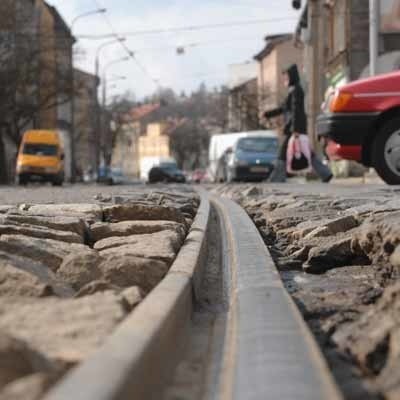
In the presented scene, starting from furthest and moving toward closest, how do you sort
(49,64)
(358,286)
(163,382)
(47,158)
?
(49,64)
(47,158)
(358,286)
(163,382)

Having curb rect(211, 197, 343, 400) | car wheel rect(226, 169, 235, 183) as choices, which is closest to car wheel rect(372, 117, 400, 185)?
curb rect(211, 197, 343, 400)

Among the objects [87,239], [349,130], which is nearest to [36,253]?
[87,239]

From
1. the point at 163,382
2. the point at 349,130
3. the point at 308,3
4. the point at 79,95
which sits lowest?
the point at 163,382

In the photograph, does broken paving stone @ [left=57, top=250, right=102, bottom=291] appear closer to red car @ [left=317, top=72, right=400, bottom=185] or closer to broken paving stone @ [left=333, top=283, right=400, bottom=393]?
broken paving stone @ [left=333, top=283, right=400, bottom=393]

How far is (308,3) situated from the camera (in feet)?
154

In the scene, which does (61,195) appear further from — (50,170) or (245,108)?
(245,108)

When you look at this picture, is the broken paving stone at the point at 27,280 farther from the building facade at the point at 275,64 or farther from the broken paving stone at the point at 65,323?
the building facade at the point at 275,64

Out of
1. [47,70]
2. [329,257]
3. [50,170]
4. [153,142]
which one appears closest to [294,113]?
[329,257]

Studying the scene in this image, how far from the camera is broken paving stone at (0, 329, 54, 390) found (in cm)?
253

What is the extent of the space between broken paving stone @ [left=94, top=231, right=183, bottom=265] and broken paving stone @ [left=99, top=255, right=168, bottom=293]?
0.31 metres

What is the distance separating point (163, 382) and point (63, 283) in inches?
65.0

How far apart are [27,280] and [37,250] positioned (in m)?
1.17

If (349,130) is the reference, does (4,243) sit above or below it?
below

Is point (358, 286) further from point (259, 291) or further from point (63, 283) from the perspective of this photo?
point (63, 283)
